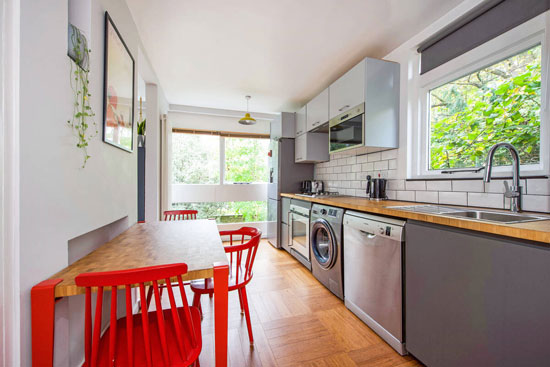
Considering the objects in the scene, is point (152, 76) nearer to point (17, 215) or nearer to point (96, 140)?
point (96, 140)

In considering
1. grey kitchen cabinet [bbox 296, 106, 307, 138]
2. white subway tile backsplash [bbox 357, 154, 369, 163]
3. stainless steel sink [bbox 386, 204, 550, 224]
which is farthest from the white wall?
grey kitchen cabinet [bbox 296, 106, 307, 138]

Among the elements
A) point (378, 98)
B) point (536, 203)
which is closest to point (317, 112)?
point (378, 98)

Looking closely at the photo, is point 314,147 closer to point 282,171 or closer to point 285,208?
point 282,171

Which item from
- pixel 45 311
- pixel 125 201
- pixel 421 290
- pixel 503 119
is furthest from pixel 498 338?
pixel 125 201

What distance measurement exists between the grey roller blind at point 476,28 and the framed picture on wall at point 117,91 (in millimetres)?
2466

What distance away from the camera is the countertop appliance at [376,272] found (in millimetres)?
1492

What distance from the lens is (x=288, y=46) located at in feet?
7.46

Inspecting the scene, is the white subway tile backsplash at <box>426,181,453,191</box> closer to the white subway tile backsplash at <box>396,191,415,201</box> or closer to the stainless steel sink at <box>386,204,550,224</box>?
the white subway tile backsplash at <box>396,191,415,201</box>

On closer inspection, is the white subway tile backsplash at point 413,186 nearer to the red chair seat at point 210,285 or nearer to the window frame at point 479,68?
the window frame at point 479,68

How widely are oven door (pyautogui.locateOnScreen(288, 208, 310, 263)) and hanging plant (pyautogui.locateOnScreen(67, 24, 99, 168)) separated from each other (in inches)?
89.5

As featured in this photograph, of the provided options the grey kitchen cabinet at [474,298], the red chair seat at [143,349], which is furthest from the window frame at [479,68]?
the red chair seat at [143,349]

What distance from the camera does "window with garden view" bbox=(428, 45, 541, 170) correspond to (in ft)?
4.69

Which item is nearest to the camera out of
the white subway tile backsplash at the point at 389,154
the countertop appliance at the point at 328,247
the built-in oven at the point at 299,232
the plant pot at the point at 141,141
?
the countertop appliance at the point at 328,247

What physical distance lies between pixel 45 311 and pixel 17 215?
34 cm
